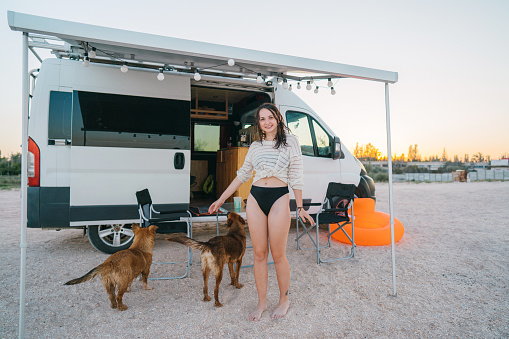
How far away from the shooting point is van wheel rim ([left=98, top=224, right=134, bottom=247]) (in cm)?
405

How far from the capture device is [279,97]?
197 inches

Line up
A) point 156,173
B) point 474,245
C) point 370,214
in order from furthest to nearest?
point 370,214 → point 474,245 → point 156,173

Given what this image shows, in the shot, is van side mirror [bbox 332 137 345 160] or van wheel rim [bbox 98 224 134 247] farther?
van side mirror [bbox 332 137 345 160]

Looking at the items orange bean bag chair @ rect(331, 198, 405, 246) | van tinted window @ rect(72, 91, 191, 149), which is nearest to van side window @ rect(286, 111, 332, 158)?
orange bean bag chair @ rect(331, 198, 405, 246)

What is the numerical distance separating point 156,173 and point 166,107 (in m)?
0.94

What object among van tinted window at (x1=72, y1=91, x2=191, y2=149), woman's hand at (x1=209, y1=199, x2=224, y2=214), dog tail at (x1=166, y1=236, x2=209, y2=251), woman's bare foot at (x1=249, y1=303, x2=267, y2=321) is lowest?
woman's bare foot at (x1=249, y1=303, x2=267, y2=321)

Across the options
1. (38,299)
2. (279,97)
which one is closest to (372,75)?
(279,97)

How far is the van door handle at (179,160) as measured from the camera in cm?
418

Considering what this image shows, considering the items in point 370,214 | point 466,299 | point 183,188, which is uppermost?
point 183,188

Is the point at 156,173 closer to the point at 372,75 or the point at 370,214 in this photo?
the point at 372,75

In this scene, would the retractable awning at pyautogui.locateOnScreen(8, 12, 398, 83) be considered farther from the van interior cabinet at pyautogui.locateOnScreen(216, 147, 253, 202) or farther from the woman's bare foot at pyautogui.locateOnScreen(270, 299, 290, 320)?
the woman's bare foot at pyautogui.locateOnScreen(270, 299, 290, 320)

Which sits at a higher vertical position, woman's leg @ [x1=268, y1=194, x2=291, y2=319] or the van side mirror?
the van side mirror

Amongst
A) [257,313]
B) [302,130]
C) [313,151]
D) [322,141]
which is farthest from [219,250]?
[322,141]

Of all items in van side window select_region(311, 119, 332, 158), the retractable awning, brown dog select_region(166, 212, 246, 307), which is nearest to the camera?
the retractable awning
